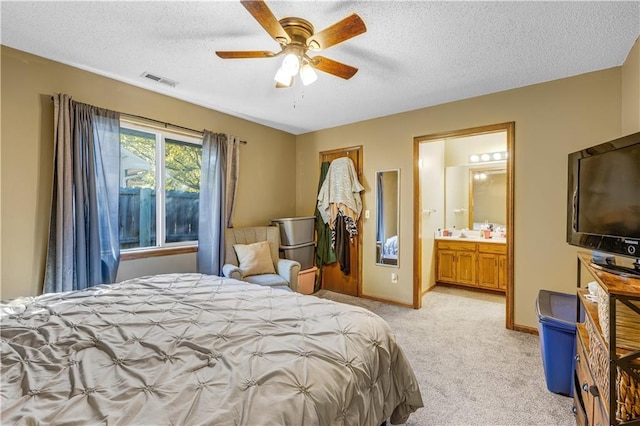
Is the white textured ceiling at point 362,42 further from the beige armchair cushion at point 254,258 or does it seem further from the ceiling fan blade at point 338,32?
the beige armchair cushion at point 254,258

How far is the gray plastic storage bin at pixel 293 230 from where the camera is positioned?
13.4ft

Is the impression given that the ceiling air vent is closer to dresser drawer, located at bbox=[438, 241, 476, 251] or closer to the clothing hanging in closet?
the clothing hanging in closet

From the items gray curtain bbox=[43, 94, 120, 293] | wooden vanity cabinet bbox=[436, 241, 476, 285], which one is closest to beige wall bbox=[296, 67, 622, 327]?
wooden vanity cabinet bbox=[436, 241, 476, 285]

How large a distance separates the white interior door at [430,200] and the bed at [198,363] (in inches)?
123

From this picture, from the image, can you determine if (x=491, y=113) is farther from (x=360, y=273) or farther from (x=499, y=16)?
(x=360, y=273)

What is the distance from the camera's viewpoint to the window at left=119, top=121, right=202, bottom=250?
9.70 feet

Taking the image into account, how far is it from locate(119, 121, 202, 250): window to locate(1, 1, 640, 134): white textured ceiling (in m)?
0.57

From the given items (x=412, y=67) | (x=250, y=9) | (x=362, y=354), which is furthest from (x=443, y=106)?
(x=362, y=354)

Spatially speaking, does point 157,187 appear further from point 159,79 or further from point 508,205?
point 508,205

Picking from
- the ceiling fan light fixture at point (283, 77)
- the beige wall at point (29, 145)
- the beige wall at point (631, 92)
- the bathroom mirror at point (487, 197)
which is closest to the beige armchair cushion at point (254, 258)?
the beige wall at point (29, 145)

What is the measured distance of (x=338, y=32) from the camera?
162 centimetres

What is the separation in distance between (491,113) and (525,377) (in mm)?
2581

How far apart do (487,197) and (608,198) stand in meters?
3.79

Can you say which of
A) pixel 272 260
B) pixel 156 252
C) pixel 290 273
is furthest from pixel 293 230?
pixel 156 252
